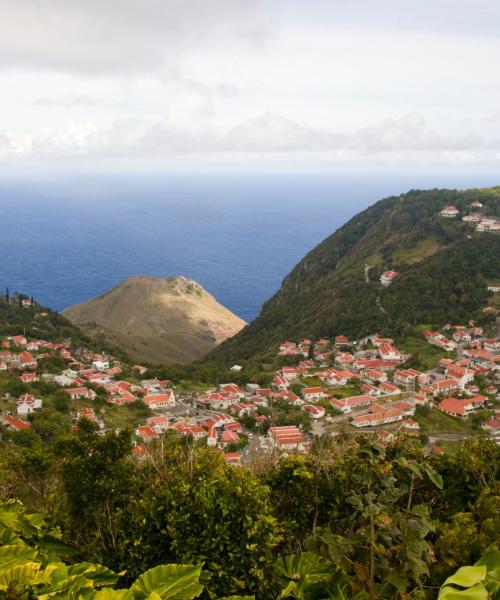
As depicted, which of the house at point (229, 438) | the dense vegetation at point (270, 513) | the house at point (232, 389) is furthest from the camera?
the house at point (232, 389)

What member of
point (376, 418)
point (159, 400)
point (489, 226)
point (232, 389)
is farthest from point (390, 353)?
point (489, 226)

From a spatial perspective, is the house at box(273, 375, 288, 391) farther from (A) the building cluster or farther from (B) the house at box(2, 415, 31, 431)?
(A) the building cluster

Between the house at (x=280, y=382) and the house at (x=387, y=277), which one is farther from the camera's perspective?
the house at (x=387, y=277)

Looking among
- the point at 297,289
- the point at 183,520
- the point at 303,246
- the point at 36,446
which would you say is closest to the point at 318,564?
the point at 183,520

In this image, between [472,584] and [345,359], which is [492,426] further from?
[472,584]

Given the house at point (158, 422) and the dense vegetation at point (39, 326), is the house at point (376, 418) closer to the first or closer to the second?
the house at point (158, 422)

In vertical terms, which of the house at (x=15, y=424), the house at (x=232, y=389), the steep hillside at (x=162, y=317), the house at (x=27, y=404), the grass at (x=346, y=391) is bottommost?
the steep hillside at (x=162, y=317)

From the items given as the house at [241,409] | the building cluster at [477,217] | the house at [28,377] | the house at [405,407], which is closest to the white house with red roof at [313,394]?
the house at [241,409]
